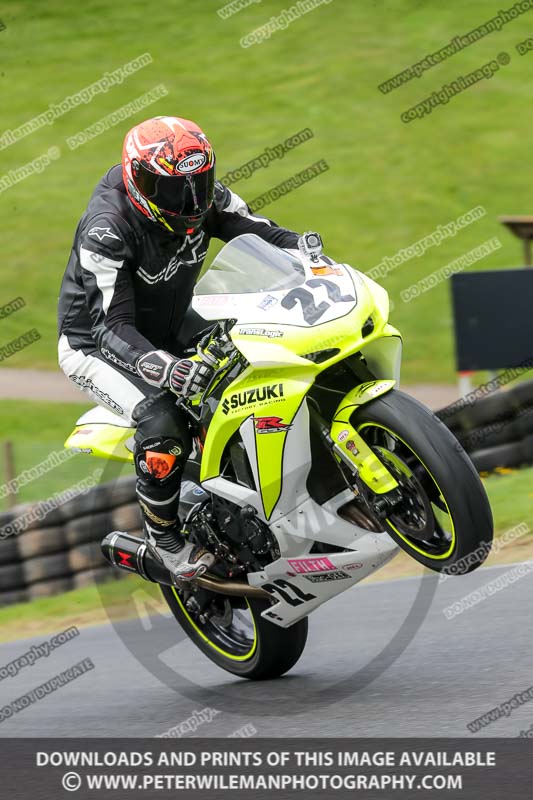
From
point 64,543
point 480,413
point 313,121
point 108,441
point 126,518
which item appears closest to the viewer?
point 108,441

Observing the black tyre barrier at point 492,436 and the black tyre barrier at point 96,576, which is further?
the black tyre barrier at point 492,436

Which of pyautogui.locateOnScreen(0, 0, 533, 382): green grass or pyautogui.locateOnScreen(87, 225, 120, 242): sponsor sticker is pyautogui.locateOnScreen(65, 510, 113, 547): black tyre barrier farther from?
pyautogui.locateOnScreen(0, 0, 533, 382): green grass

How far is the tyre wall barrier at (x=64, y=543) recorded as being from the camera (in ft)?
29.0

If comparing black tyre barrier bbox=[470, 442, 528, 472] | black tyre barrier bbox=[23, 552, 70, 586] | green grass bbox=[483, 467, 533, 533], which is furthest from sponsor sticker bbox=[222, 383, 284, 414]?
black tyre barrier bbox=[470, 442, 528, 472]

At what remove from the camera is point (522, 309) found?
1070 cm

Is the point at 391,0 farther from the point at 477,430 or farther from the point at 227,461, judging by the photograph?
the point at 227,461

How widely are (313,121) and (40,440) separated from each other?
10.9 meters

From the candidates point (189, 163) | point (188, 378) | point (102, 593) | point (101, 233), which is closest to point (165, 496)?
point (188, 378)

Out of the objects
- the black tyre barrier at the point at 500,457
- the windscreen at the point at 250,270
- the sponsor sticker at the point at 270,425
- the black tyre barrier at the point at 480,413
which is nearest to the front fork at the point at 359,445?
the sponsor sticker at the point at 270,425

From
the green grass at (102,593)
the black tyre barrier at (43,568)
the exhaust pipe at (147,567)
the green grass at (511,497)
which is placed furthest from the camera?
the black tyre barrier at (43,568)

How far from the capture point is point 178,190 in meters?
5.00

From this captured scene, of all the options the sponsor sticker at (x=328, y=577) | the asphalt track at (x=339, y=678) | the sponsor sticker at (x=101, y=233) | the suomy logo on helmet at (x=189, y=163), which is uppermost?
the suomy logo on helmet at (x=189, y=163)

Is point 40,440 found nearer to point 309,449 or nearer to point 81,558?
point 81,558

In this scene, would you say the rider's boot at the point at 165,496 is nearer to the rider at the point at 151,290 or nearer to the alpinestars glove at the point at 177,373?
the rider at the point at 151,290
